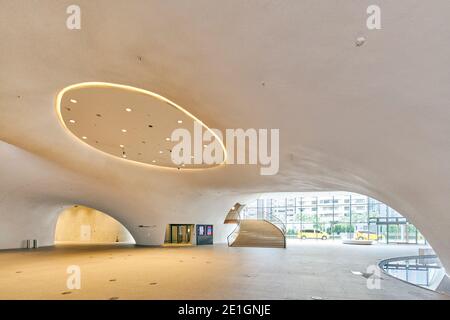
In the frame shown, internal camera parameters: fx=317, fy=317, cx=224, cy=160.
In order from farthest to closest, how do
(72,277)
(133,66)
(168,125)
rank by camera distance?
1. (168,125)
2. (72,277)
3. (133,66)

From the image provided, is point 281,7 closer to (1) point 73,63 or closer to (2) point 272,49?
(2) point 272,49

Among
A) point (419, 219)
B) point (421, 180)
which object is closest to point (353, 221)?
point (419, 219)

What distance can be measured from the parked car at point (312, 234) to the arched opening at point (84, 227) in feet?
57.4

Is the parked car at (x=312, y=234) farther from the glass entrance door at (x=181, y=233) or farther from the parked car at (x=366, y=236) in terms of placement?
the glass entrance door at (x=181, y=233)

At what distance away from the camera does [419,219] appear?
25.1 ft

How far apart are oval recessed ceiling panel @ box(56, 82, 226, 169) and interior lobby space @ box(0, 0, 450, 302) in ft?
0.19

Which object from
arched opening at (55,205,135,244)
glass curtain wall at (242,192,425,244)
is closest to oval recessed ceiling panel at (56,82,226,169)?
arched opening at (55,205,135,244)

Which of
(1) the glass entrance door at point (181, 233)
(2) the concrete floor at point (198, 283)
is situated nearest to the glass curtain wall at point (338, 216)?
(1) the glass entrance door at point (181, 233)

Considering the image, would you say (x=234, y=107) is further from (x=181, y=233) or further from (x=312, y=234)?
(x=312, y=234)

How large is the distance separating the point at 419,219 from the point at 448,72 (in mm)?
5384

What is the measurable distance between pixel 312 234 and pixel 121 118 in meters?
28.0

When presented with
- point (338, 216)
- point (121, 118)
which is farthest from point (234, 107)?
point (338, 216)

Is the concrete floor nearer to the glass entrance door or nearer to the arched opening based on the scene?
the glass entrance door

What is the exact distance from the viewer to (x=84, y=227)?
25.2m
